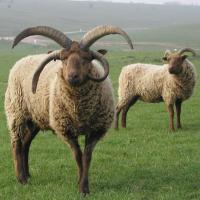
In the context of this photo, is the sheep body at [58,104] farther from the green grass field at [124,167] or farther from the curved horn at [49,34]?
the green grass field at [124,167]

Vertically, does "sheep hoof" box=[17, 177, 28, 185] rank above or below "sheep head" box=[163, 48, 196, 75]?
below

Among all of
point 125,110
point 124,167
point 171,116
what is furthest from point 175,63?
point 124,167

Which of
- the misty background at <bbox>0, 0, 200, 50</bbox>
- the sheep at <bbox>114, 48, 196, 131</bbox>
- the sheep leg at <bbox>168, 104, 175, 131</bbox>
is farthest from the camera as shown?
the misty background at <bbox>0, 0, 200, 50</bbox>

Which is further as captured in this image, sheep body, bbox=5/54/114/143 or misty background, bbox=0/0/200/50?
misty background, bbox=0/0/200/50

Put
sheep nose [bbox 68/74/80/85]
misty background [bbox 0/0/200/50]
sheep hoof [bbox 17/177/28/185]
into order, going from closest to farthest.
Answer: sheep nose [bbox 68/74/80/85] → sheep hoof [bbox 17/177/28/185] → misty background [bbox 0/0/200/50]

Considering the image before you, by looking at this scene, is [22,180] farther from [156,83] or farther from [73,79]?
[156,83]

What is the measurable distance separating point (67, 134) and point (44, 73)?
1.35 metres

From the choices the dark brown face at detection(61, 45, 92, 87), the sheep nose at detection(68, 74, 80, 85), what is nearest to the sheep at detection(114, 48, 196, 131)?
the dark brown face at detection(61, 45, 92, 87)

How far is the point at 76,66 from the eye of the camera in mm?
7402

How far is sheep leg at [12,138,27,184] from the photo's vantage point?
29.1 ft

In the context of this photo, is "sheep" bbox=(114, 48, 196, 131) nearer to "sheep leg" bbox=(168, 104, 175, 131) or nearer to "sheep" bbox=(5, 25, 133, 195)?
"sheep leg" bbox=(168, 104, 175, 131)

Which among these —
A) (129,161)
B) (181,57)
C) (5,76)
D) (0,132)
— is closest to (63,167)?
(129,161)

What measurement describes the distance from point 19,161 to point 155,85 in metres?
6.97

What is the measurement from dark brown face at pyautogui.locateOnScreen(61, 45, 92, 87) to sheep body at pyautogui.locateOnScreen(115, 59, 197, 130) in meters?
6.57
